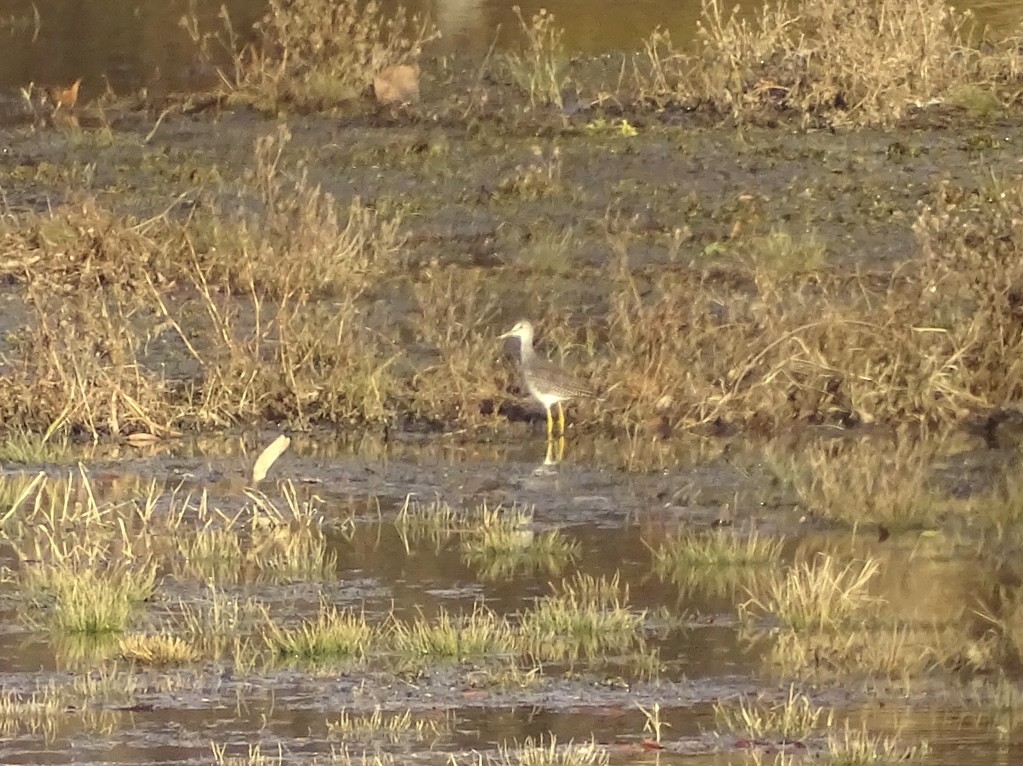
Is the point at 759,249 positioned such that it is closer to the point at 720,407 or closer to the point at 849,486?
the point at 720,407

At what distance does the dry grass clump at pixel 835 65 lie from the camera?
1836 cm

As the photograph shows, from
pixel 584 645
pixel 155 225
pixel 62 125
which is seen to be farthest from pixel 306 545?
pixel 62 125

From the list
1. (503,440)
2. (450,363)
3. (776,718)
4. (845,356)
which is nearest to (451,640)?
(776,718)

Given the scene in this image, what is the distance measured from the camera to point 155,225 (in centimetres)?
1476

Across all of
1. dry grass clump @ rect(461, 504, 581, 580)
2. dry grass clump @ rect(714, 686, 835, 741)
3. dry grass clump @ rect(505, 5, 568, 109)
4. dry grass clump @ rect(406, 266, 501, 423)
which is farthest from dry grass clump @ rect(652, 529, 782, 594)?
dry grass clump @ rect(505, 5, 568, 109)

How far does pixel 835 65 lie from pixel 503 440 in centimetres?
716

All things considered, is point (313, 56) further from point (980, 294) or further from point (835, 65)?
point (980, 294)

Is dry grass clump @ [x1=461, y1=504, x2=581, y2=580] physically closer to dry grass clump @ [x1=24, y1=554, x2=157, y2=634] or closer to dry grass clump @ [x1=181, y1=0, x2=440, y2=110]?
dry grass clump @ [x1=24, y1=554, x2=157, y2=634]

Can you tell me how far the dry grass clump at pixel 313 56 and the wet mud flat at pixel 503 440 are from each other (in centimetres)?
27

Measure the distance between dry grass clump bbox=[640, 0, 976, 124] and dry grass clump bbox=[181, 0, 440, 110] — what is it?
2.16m

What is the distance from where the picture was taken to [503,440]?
480 inches

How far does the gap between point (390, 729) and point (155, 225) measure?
7.95 m

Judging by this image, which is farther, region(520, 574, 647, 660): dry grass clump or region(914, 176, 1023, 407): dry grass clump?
region(914, 176, 1023, 407): dry grass clump

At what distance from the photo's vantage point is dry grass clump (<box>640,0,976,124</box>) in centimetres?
1836
